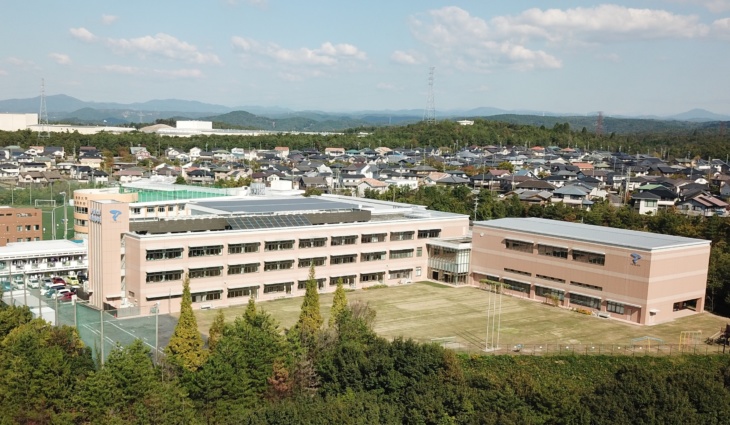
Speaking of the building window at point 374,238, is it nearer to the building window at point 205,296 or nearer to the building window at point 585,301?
the building window at point 205,296

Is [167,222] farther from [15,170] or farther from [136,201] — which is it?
[15,170]

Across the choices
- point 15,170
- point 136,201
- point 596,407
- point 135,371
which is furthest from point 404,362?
point 15,170

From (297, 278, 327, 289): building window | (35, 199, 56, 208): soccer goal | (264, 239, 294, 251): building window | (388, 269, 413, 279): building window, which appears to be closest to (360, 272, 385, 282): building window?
(388, 269, 413, 279): building window

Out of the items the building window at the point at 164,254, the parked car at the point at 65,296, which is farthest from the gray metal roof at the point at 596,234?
the parked car at the point at 65,296

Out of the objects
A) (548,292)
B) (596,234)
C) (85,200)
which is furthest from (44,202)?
(596,234)

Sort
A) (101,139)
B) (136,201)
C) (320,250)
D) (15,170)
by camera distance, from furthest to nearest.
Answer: (101,139) → (15,170) → (136,201) → (320,250)
